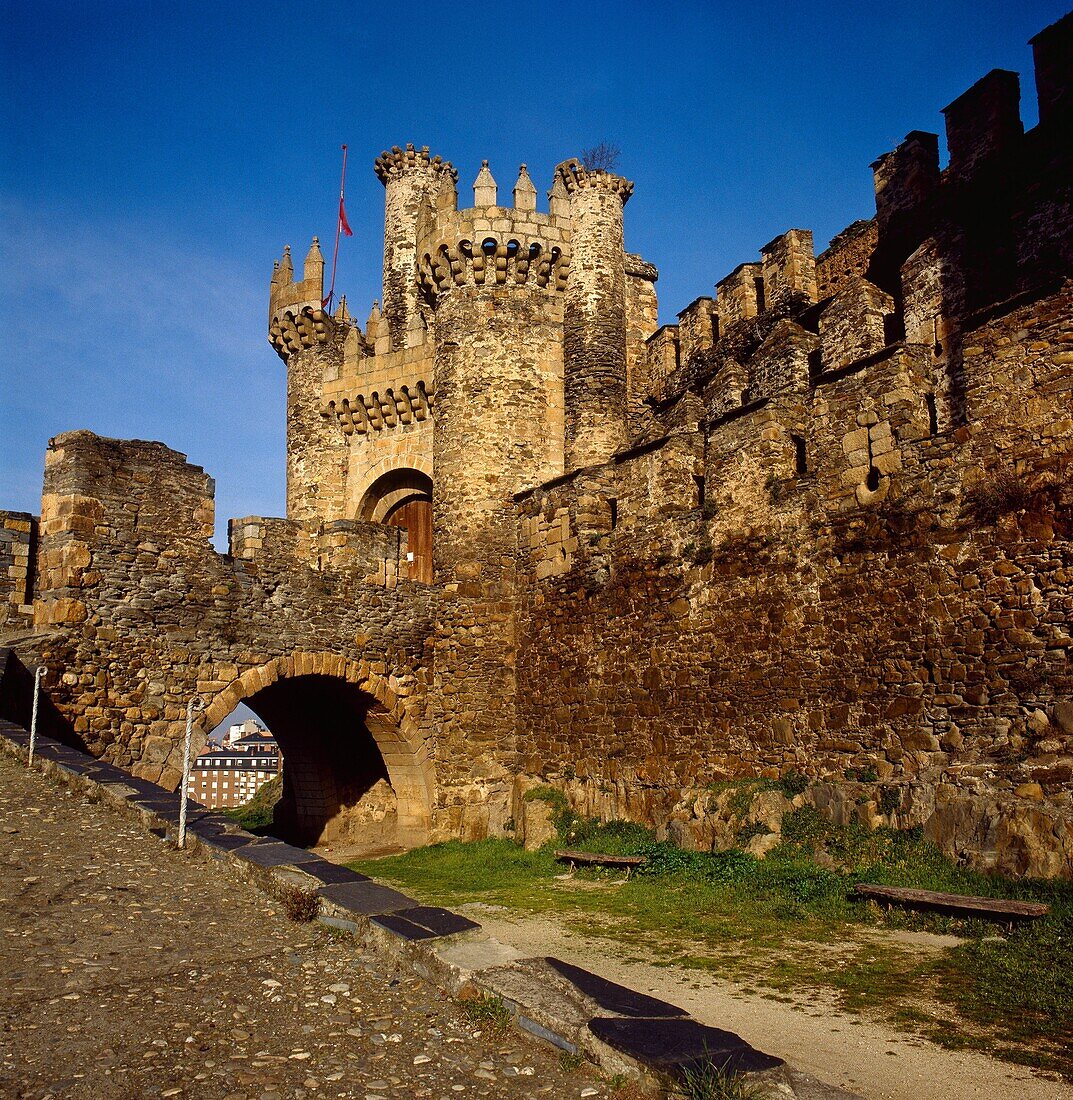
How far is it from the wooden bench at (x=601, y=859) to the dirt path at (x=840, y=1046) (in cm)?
345

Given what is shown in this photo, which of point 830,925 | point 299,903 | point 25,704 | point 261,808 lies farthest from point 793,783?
point 261,808

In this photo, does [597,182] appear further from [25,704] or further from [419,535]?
[25,704]

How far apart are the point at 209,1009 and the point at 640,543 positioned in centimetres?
941

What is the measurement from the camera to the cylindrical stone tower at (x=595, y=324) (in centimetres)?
1562

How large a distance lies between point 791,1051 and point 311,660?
10361 millimetres

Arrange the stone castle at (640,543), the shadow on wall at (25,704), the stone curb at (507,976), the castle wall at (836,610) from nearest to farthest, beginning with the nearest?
the stone curb at (507,976)
the castle wall at (836,610)
the stone castle at (640,543)
the shadow on wall at (25,704)

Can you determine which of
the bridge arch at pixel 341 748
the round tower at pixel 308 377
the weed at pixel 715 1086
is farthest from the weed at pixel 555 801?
the weed at pixel 715 1086

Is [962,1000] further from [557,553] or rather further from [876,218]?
[876,218]

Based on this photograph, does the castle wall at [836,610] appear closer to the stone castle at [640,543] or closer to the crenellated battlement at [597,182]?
the stone castle at [640,543]

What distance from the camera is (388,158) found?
71.8ft

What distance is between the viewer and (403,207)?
21688 millimetres

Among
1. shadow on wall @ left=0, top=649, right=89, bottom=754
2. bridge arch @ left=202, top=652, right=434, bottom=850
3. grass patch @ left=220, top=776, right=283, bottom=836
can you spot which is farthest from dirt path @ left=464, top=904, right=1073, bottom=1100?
grass patch @ left=220, top=776, right=283, bottom=836

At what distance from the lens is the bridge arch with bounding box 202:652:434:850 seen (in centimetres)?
1420

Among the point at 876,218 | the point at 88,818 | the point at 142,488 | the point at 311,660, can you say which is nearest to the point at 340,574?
the point at 311,660
